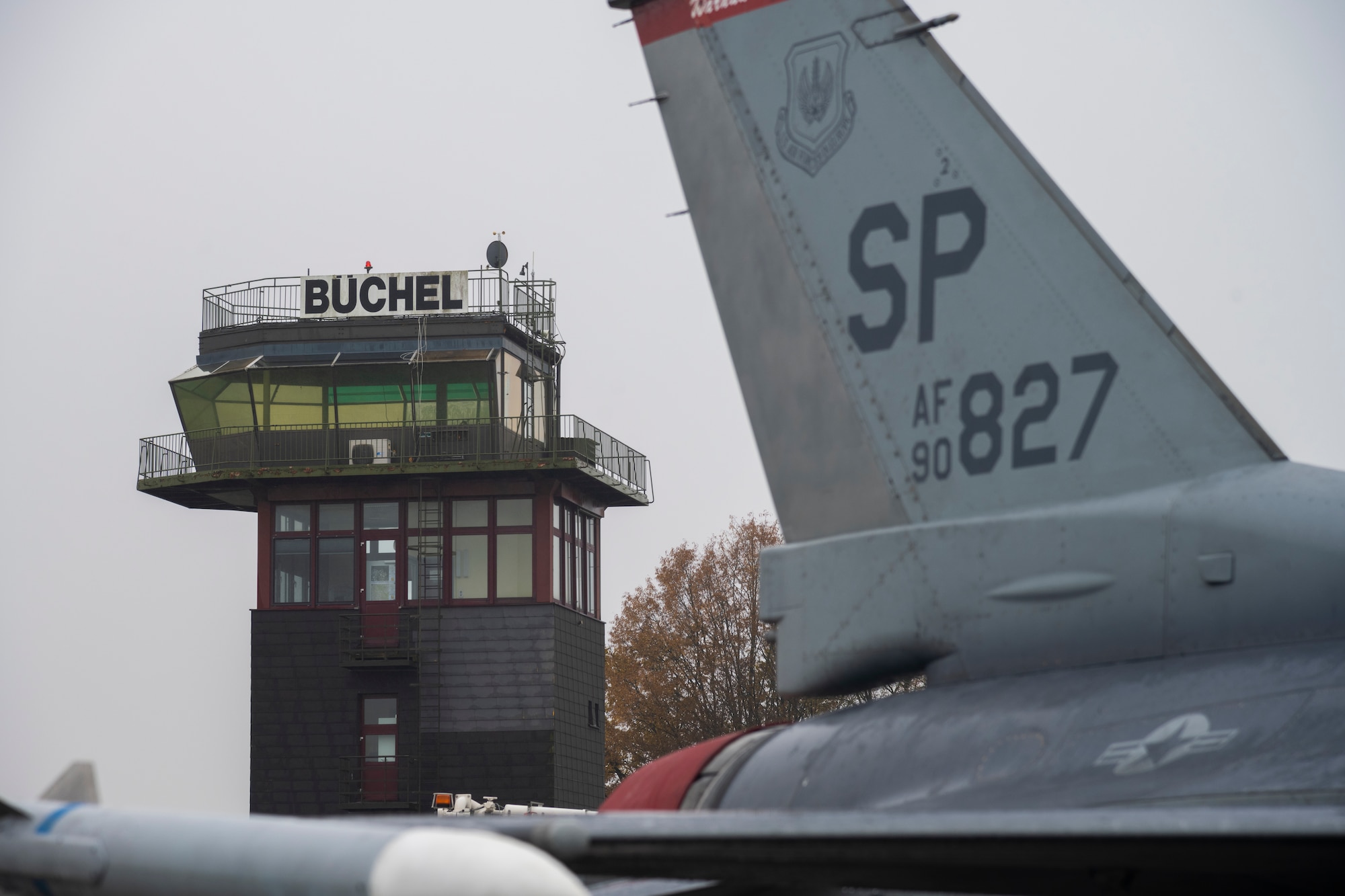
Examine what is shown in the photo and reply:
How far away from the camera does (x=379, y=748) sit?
46312 millimetres

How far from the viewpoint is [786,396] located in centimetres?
975

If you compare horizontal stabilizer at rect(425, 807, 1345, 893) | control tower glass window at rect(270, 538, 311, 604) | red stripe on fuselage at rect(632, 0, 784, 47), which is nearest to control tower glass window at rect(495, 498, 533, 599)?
control tower glass window at rect(270, 538, 311, 604)

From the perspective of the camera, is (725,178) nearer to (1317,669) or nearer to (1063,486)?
(1063,486)

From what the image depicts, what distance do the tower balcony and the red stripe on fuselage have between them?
3579 centimetres

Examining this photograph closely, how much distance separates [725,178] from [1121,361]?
10.1 ft

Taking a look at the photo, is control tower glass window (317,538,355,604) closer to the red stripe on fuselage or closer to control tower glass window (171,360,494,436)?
control tower glass window (171,360,494,436)

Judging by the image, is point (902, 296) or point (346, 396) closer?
point (902, 296)

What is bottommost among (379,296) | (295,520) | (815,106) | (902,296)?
(902,296)

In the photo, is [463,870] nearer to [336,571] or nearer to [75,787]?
[75,787]

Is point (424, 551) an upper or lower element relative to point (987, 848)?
upper

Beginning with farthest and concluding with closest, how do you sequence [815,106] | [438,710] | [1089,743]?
[438,710] → [815,106] → [1089,743]

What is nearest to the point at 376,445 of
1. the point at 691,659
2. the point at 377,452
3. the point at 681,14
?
the point at 377,452

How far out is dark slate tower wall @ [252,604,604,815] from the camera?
45.6 m

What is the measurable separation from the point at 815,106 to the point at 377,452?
38.8 m
